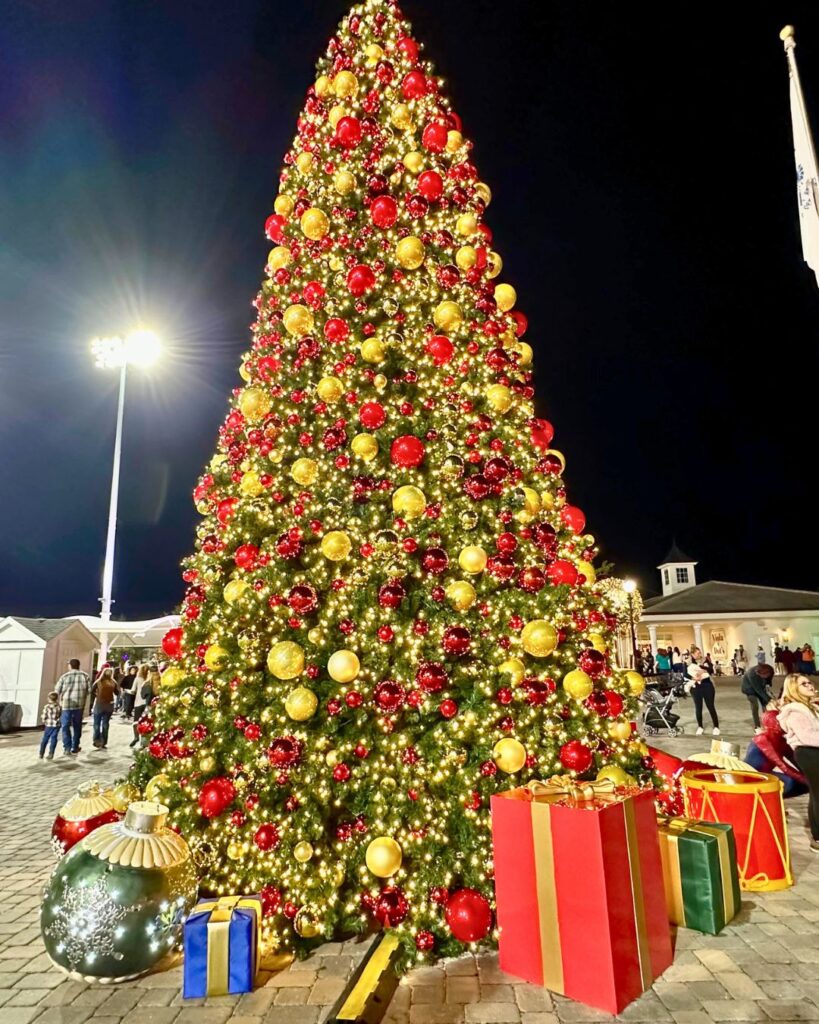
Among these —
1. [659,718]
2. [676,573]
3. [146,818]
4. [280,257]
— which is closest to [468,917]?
[146,818]

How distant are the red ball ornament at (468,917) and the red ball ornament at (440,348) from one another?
12.8 ft

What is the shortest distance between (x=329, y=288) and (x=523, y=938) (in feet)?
16.6

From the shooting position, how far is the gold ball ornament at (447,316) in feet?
17.2

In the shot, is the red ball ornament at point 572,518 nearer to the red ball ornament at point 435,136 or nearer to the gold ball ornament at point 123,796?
the red ball ornament at point 435,136

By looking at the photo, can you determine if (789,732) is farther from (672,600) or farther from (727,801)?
(672,600)

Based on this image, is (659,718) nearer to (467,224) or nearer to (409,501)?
(409,501)

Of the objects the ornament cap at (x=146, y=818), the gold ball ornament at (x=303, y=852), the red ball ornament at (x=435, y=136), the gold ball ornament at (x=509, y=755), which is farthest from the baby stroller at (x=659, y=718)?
the red ball ornament at (x=435, y=136)

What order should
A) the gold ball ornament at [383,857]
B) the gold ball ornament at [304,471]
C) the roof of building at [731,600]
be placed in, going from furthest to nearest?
the roof of building at [731,600], the gold ball ornament at [304,471], the gold ball ornament at [383,857]

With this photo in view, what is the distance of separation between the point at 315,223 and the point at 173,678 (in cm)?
409

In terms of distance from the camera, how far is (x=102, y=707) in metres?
12.4

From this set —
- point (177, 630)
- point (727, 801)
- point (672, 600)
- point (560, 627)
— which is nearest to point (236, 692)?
point (177, 630)

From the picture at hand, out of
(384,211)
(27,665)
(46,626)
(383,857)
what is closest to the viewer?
(383,857)

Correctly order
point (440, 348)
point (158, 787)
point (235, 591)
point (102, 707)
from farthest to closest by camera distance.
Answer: point (102, 707) → point (440, 348) → point (235, 591) → point (158, 787)

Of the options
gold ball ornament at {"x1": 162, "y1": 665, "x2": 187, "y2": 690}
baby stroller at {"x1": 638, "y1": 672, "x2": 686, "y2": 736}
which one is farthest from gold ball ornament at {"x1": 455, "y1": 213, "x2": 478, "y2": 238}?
baby stroller at {"x1": 638, "y1": 672, "x2": 686, "y2": 736}
